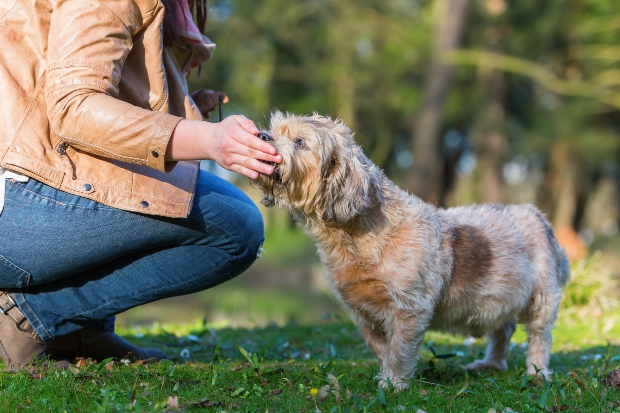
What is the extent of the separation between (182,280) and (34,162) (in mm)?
1209

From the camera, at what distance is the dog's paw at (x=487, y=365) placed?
16.5 ft

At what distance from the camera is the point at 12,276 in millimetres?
3865

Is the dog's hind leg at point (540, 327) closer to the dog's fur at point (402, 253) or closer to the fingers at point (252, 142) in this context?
the dog's fur at point (402, 253)

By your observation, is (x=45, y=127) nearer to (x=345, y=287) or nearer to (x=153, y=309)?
(x=345, y=287)

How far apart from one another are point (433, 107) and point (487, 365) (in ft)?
41.7

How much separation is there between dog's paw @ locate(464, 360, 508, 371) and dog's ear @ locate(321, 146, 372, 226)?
1816 mm

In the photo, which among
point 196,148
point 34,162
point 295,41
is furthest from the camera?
point 295,41

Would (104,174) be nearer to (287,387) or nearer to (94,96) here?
(94,96)

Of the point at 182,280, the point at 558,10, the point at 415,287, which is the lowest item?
the point at 182,280

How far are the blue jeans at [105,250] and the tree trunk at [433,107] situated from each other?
12.6m

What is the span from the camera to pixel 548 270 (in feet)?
16.2

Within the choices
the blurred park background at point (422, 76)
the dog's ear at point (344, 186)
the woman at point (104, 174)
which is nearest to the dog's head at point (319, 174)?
the dog's ear at point (344, 186)

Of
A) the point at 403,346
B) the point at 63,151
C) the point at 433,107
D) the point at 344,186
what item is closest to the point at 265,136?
the point at 344,186

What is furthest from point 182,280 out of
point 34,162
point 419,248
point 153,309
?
point 153,309
